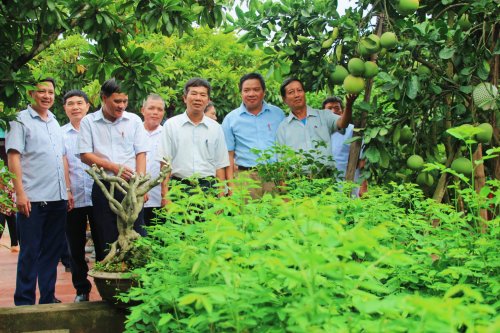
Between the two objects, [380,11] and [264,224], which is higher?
[380,11]

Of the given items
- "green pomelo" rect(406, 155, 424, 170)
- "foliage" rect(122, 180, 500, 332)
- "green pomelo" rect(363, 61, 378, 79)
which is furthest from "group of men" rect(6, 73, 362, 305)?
"foliage" rect(122, 180, 500, 332)

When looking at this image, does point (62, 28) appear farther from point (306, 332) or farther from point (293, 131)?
point (306, 332)

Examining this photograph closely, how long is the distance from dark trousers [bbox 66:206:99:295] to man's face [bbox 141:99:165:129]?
3.78ft

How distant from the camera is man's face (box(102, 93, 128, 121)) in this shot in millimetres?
5270

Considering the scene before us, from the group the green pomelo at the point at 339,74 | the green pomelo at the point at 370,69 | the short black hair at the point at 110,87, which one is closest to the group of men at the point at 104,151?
the short black hair at the point at 110,87

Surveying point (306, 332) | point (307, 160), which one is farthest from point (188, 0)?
point (306, 332)

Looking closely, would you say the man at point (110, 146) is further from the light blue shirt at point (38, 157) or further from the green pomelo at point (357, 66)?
the green pomelo at point (357, 66)

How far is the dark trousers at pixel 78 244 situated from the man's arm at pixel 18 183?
558 mm

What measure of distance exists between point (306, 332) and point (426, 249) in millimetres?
1352

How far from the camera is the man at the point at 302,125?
5914mm

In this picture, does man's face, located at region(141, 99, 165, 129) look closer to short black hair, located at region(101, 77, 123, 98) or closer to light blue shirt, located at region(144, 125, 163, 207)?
light blue shirt, located at region(144, 125, 163, 207)

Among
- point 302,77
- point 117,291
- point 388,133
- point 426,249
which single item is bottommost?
point 117,291

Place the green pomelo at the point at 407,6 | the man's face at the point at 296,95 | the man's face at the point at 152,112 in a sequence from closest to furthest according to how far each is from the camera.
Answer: the green pomelo at the point at 407,6 → the man's face at the point at 296,95 → the man's face at the point at 152,112

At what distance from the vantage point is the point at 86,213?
18.9 feet
